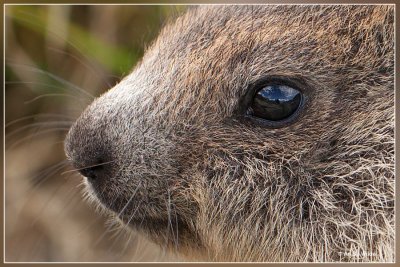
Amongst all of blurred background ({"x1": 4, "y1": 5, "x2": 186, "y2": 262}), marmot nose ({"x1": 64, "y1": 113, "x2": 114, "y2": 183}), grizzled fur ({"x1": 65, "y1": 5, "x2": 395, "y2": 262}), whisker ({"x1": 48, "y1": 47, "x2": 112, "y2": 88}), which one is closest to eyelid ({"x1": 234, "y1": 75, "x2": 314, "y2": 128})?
grizzled fur ({"x1": 65, "y1": 5, "x2": 395, "y2": 262})

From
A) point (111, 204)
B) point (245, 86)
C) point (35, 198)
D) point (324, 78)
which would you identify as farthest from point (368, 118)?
point (35, 198)

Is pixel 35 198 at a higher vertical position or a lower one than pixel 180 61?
lower

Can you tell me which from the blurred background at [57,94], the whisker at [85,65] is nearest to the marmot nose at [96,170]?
the blurred background at [57,94]

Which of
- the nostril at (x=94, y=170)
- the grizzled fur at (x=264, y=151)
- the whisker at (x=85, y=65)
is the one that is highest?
the whisker at (x=85, y=65)

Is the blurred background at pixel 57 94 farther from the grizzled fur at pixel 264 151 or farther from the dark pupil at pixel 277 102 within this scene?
the dark pupil at pixel 277 102

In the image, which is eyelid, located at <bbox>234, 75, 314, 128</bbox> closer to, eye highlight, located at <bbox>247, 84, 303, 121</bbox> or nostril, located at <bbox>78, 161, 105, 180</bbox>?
eye highlight, located at <bbox>247, 84, 303, 121</bbox>

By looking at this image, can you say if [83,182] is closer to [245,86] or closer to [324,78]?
[245,86]

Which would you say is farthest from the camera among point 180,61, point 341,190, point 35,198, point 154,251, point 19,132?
point 35,198
